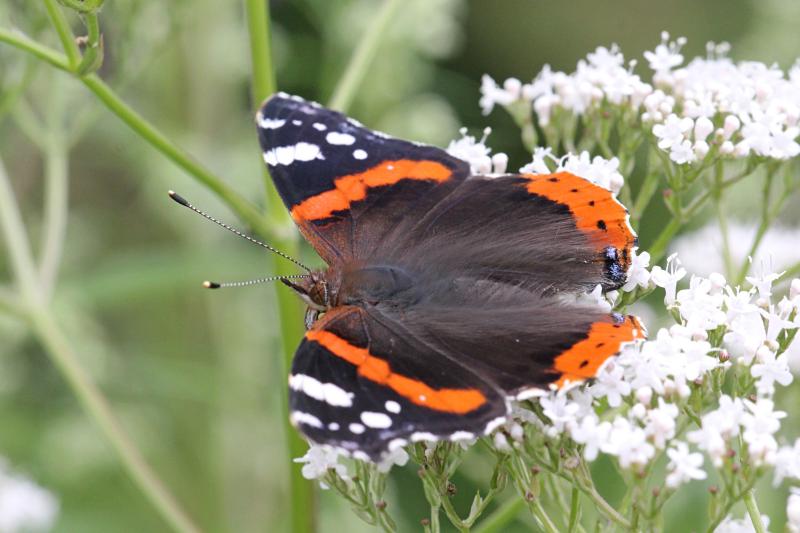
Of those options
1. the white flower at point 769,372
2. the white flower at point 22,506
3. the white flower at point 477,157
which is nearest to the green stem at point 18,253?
the white flower at point 22,506

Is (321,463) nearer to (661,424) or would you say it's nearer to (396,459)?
(396,459)

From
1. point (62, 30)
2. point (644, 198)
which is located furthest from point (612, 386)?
point (62, 30)

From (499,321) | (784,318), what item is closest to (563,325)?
(499,321)

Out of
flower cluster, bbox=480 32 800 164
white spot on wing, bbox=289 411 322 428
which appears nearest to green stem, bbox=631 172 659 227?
flower cluster, bbox=480 32 800 164

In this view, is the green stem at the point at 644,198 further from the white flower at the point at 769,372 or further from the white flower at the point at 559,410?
the white flower at the point at 559,410

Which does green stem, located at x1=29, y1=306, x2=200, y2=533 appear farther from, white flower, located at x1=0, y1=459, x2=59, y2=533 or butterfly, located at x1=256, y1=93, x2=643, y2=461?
white flower, located at x1=0, y1=459, x2=59, y2=533

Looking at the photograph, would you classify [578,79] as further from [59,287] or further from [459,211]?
[59,287]
